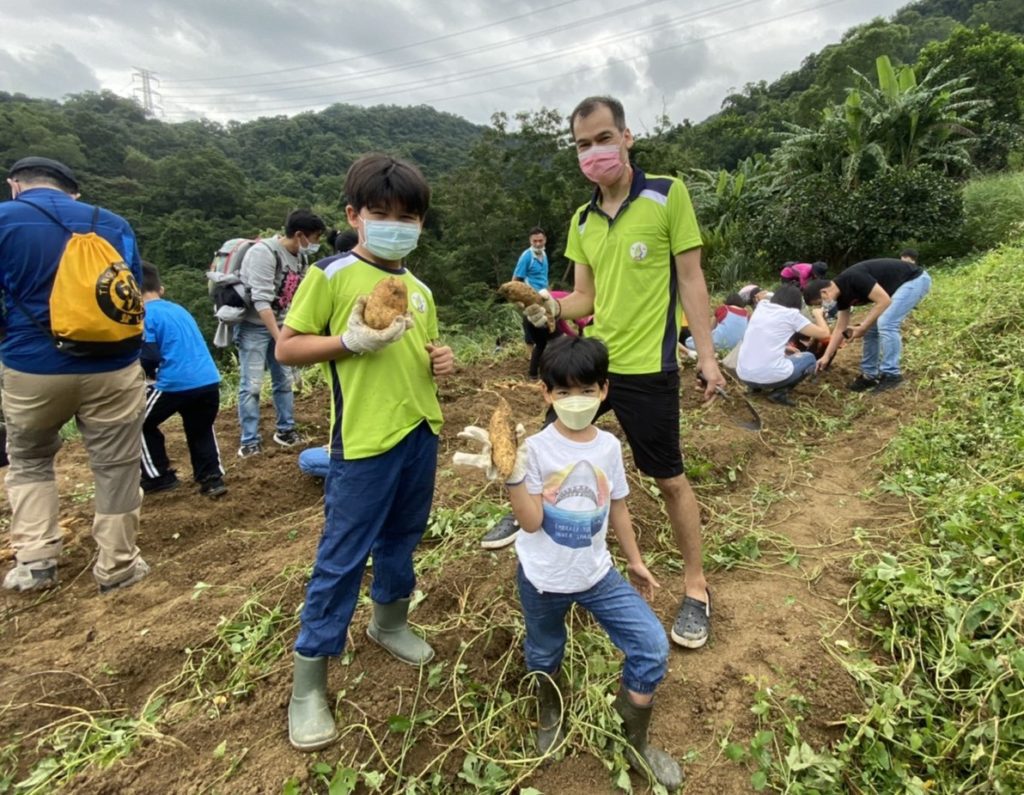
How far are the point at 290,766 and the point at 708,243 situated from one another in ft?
47.6

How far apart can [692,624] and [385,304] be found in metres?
1.73

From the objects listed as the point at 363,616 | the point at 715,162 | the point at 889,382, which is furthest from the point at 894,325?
the point at 715,162

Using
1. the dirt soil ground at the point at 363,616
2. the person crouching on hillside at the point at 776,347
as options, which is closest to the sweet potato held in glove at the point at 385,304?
the dirt soil ground at the point at 363,616

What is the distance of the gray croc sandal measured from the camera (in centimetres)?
214

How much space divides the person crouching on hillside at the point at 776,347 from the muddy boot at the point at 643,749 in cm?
402

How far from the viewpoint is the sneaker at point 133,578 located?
9.20 feet

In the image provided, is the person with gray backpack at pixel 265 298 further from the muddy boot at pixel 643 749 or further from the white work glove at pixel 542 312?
the muddy boot at pixel 643 749

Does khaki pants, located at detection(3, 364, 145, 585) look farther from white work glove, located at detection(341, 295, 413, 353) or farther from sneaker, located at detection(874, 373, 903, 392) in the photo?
sneaker, located at detection(874, 373, 903, 392)

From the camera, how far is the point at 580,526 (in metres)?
1.59

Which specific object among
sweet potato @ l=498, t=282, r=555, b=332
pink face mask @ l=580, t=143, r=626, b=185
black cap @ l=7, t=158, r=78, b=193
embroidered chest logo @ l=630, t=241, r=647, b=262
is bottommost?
sweet potato @ l=498, t=282, r=555, b=332

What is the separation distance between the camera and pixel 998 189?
1106 centimetres

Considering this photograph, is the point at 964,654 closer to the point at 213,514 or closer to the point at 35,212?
the point at 213,514

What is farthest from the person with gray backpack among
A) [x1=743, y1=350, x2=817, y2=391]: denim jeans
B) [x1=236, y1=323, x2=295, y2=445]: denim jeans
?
[x1=743, y1=350, x2=817, y2=391]: denim jeans

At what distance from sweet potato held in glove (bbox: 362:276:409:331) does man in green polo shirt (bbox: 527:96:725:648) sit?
67cm
